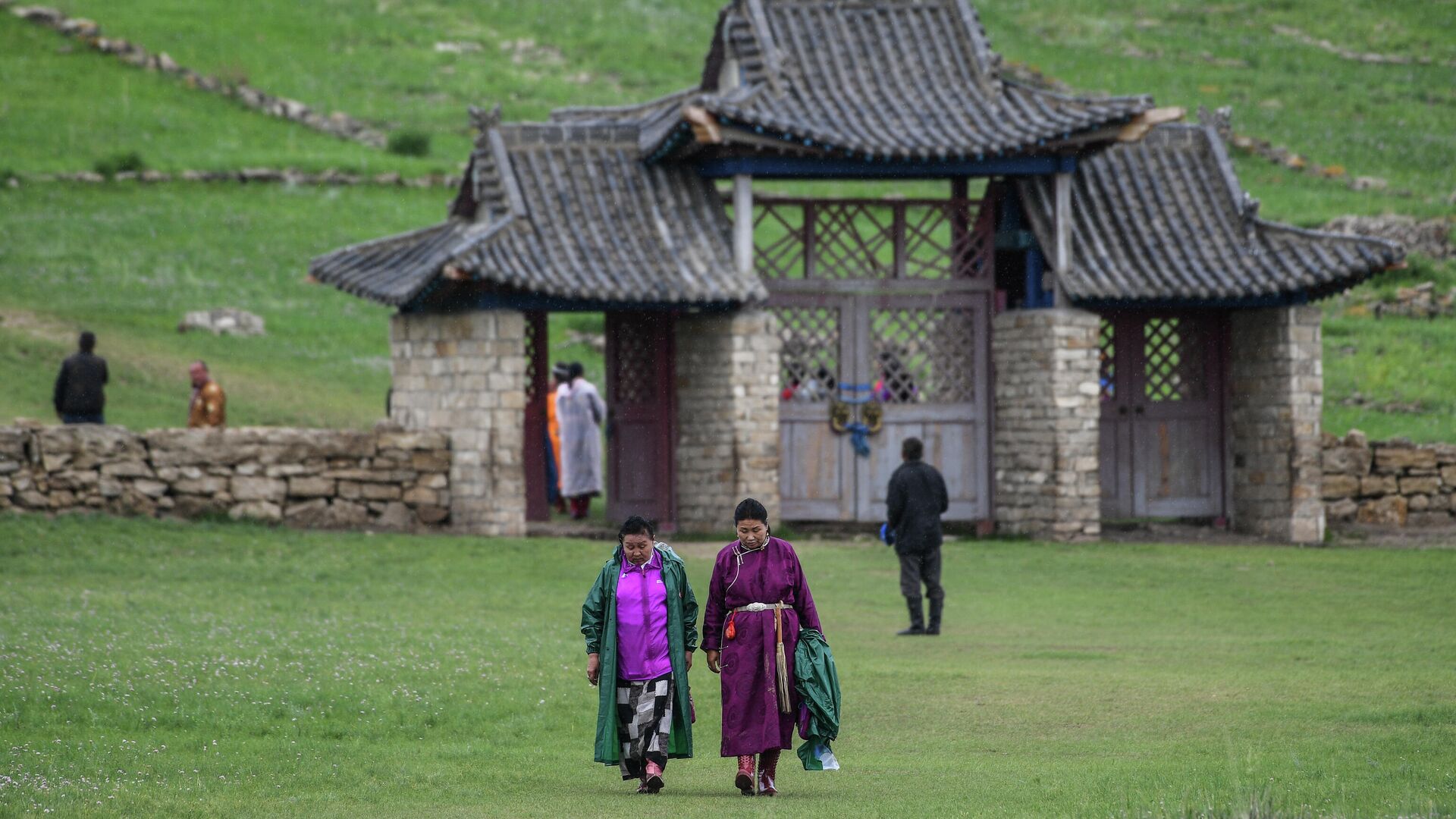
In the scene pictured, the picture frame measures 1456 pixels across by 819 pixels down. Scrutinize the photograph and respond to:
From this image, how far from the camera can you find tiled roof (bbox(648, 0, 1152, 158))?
856 inches

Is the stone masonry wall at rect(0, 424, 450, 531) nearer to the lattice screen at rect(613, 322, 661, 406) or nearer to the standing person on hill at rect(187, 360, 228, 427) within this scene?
the standing person on hill at rect(187, 360, 228, 427)

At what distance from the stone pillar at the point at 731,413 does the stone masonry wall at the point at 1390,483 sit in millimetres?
6731

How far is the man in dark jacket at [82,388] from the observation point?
856 inches

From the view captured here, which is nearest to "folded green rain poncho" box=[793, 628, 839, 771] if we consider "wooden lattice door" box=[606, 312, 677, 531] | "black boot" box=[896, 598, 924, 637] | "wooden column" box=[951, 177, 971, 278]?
"black boot" box=[896, 598, 924, 637]

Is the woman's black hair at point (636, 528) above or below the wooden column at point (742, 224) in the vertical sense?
below

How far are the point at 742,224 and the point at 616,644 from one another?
41.1 feet

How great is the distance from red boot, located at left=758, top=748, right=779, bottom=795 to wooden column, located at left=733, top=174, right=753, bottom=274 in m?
12.3

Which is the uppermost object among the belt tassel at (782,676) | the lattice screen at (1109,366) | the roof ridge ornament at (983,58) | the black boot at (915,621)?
the roof ridge ornament at (983,58)

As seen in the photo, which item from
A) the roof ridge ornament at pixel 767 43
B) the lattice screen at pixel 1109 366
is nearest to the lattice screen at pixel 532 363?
the roof ridge ornament at pixel 767 43

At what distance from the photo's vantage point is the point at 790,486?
23141mm

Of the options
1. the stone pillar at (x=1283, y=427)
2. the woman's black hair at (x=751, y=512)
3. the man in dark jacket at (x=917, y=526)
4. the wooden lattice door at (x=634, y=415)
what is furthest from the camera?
the wooden lattice door at (x=634, y=415)

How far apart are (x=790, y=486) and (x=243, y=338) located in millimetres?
12325

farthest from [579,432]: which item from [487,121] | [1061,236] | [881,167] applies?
[1061,236]

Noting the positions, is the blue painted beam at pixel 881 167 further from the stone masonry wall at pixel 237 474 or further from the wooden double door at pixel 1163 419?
the stone masonry wall at pixel 237 474
